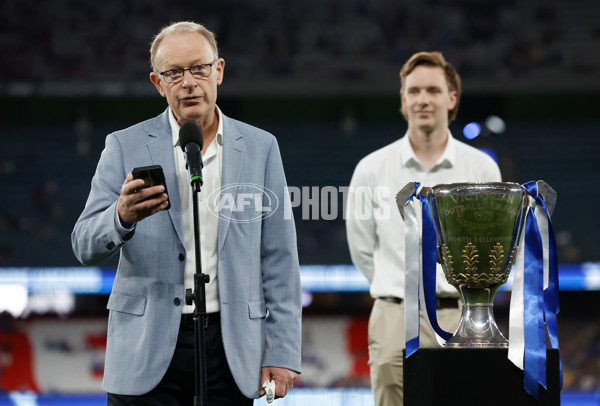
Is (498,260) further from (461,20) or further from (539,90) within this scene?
(461,20)

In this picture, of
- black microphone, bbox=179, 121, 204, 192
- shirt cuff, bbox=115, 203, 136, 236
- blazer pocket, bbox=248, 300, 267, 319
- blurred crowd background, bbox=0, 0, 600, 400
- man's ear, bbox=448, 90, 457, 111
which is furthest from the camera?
blurred crowd background, bbox=0, 0, 600, 400

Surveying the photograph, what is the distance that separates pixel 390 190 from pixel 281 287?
1.25 metres

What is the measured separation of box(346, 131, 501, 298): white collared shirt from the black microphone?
1.53 m

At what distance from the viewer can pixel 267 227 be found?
7.18ft

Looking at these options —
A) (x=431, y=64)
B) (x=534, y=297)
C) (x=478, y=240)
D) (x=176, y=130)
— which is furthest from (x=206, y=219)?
(x=431, y=64)

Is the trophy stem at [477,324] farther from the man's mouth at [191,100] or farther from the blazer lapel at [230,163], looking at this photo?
the man's mouth at [191,100]

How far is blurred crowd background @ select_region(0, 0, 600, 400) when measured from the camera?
1131 centimetres

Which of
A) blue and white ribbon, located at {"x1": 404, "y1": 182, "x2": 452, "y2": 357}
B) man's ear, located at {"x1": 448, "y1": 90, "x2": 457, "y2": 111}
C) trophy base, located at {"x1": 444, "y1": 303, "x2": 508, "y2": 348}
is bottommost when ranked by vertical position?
trophy base, located at {"x1": 444, "y1": 303, "x2": 508, "y2": 348}

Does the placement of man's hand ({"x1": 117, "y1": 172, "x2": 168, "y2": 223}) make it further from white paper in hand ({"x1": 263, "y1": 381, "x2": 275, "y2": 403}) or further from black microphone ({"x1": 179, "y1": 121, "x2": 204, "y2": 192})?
white paper in hand ({"x1": 263, "y1": 381, "x2": 275, "y2": 403})

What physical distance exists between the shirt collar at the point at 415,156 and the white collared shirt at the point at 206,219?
1293mm

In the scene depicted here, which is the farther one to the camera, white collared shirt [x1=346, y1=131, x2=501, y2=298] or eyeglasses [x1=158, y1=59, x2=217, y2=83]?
white collared shirt [x1=346, y1=131, x2=501, y2=298]

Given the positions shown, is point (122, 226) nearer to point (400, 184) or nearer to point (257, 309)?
point (257, 309)

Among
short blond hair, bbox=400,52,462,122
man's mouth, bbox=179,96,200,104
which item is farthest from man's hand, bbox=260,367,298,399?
short blond hair, bbox=400,52,462,122

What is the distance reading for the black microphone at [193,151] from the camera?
5.56 ft
